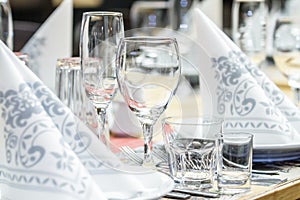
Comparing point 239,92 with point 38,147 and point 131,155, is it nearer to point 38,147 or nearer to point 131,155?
point 131,155

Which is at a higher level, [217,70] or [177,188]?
[217,70]

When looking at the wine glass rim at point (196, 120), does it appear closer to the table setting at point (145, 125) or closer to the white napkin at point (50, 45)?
the table setting at point (145, 125)

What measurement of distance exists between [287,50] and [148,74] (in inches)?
25.2

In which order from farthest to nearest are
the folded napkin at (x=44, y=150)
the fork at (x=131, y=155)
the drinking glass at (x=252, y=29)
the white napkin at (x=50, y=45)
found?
1. the drinking glass at (x=252, y=29)
2. the white napkin at (x=50, y=45)
3. the fork at (x=131, y=155)
4. the folded napkin at (x=44, y=150)

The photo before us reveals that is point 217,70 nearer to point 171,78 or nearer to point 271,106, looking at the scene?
point 271,106

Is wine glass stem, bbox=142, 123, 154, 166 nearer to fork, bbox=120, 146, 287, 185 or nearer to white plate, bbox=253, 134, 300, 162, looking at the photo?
fork, bbox=120, 146, 287, 185

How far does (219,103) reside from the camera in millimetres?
1094

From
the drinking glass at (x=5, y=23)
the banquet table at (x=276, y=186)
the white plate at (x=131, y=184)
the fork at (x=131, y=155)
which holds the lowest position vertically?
the banquet table at (x=276, y=186)

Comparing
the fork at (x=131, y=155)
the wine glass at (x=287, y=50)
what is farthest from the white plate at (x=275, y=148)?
the wine glass at (x=287, y=50)

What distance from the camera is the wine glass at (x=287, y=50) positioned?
1463 millimetres

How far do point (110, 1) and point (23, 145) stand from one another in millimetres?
3964

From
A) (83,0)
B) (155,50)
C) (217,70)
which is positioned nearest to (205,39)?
(217,70)

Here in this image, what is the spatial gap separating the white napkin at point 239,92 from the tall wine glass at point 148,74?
21 centimetres

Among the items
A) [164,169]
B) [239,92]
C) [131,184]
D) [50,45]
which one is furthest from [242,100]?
[50,45]
